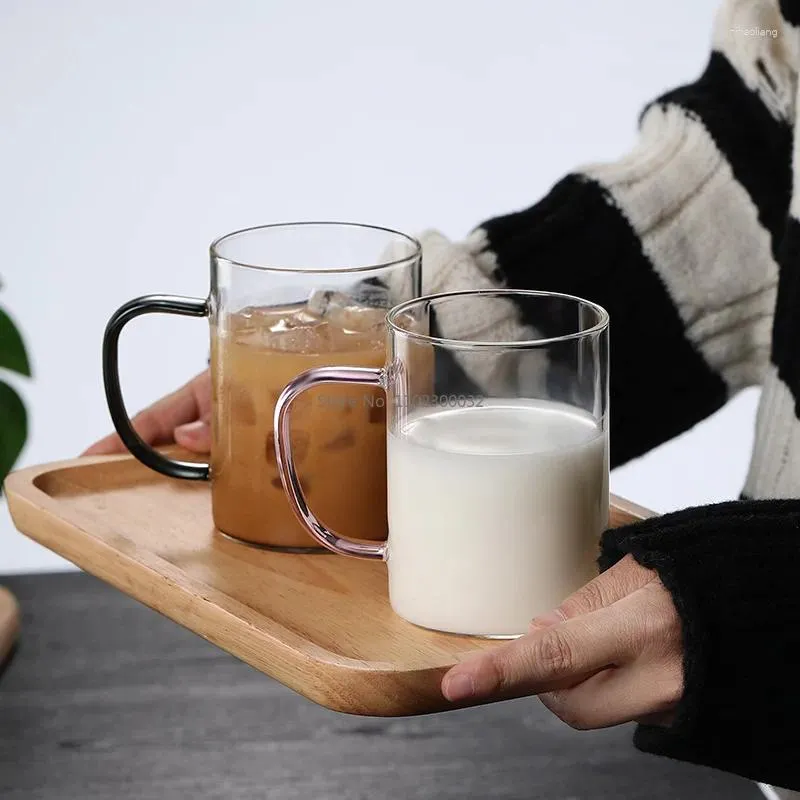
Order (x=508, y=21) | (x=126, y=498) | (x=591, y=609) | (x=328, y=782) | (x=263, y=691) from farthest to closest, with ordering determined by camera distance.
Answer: (x=508, y=21) < (x=263, y=691) < (x=328, y=782) < (x=126, y=498) < (x=591, y=609)

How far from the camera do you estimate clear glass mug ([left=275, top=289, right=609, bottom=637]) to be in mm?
475

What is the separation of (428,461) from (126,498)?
0.76 feet

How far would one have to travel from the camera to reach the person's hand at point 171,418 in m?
0.71

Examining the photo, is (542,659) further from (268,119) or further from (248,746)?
(268,119)

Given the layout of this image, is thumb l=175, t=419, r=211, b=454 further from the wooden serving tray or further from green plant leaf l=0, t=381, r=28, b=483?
green plant leaf l=0, t=381, r=28, b=483

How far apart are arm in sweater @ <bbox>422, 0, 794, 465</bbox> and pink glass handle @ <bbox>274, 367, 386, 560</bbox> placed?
8.8 inches

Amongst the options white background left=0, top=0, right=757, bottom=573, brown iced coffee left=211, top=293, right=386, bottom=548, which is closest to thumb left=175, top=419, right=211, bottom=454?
brown iced coffee left=211, top=293, right=386, bottom=548

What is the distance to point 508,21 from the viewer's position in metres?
1.64

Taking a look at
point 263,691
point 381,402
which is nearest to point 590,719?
point 381,402

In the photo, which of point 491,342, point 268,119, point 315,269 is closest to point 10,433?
point 315,269

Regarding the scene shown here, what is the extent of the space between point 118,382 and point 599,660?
30 centimetres

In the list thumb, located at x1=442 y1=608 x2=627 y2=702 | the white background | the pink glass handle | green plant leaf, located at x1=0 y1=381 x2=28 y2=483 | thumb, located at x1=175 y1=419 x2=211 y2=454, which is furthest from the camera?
the white background

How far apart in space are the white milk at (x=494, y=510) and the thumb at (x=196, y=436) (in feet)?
0.69

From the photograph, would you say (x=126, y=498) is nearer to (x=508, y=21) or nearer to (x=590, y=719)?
(x=590, y=719)
